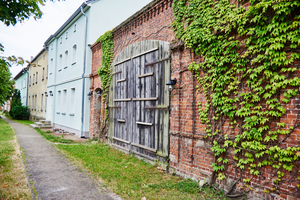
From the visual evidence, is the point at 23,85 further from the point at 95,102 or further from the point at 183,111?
the point at 183,111

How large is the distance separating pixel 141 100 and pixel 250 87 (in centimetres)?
379

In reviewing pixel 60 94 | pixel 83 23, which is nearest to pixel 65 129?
pixel 60 94

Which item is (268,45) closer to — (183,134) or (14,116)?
(183,134)

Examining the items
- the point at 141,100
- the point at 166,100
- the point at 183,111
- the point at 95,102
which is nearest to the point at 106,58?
the point at 95,102

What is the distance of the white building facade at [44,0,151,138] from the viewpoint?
12.0 m

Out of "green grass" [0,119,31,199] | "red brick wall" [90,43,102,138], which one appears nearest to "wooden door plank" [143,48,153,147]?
"green grass" [0,119,31,199]

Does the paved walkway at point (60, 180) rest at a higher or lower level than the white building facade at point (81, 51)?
lower

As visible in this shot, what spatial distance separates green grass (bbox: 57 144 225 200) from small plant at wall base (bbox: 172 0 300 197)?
→ 0.55 metres

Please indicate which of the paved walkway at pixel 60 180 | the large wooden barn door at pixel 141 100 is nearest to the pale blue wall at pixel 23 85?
the large wooden barn door at pixel 141 100

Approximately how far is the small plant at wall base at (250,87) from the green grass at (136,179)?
0.55 m

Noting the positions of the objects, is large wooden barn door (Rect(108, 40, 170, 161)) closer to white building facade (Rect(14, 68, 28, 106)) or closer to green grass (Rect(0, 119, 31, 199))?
green grass (Rect(0, 119, 31, 199))

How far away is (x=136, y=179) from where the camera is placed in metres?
5.05

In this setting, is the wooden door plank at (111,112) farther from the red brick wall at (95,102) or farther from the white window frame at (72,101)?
the white window frame at (72,101)

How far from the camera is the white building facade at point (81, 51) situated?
1201 centimetres
